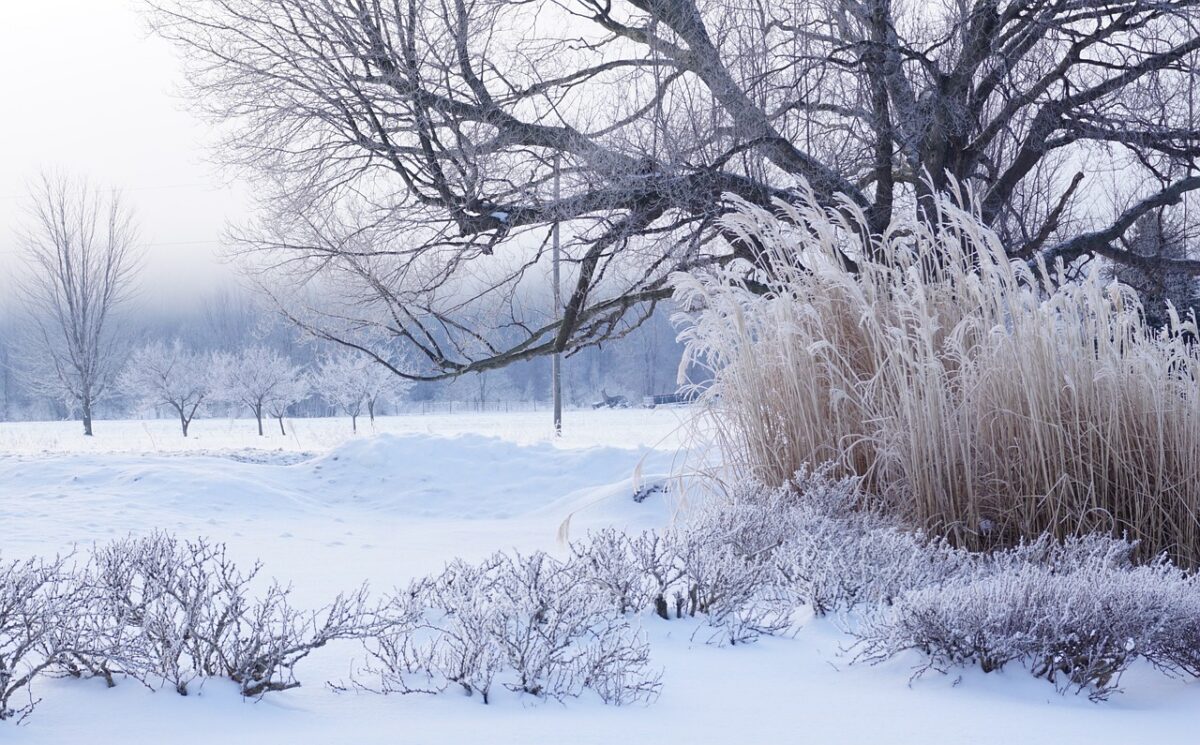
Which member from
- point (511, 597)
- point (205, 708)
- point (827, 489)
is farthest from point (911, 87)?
point (205, 708)

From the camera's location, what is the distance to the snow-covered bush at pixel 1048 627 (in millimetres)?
1894

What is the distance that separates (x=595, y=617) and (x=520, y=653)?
313 millimetres

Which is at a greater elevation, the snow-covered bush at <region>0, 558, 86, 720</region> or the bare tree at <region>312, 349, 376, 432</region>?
the bare tree at <region>312, 349, 376, 432</region>

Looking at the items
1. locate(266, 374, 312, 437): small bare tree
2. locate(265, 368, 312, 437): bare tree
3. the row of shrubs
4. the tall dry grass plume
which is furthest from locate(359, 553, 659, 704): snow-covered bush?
locate(266, 374, 312, 437): small bare tree

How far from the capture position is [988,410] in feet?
10.5

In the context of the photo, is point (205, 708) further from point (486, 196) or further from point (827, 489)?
point (486, 196)

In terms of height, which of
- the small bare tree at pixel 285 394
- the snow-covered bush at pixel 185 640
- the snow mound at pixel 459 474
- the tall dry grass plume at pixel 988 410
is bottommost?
the snow mound at pixel 459 474

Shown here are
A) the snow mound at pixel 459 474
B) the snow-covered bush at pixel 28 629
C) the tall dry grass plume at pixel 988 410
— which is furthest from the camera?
the snow mound at pixel 459 474

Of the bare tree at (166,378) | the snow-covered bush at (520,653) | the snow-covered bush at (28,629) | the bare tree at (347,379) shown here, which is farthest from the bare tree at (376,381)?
the snow-covered bush at (28,629)

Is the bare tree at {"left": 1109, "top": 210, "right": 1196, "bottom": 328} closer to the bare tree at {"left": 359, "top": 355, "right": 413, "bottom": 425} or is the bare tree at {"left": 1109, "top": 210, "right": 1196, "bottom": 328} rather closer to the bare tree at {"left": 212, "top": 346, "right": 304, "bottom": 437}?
the bare tree at {"left": 212, "top": 346, "right": 304, "bottom": 437}

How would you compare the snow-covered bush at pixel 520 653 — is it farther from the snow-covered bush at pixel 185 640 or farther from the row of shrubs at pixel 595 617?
the snow-covered bush at pixel 185 640

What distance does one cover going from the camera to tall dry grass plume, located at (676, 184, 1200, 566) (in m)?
3.11

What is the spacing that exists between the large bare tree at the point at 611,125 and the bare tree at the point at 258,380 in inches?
1015

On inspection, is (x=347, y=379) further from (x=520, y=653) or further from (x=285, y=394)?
(x=520, y=653)
